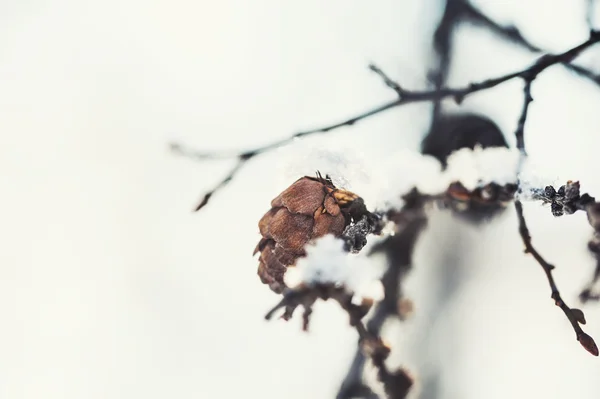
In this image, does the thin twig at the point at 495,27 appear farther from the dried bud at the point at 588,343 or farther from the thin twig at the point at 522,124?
the dried bud at the point at 588,343

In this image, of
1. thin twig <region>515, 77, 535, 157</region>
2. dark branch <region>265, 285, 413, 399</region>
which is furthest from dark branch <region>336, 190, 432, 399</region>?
thin twig <region>515, 77, 535, 157</region>

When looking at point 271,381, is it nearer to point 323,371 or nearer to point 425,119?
point 323,371

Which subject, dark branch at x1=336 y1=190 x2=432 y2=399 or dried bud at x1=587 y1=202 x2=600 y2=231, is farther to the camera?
dark branch at x1=336 y1=190 x2=432 y2=399

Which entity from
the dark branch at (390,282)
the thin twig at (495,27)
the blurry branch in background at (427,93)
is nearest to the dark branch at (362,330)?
the dark branch at (390,282)

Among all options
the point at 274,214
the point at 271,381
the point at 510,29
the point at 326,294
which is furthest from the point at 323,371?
the point at 510,29

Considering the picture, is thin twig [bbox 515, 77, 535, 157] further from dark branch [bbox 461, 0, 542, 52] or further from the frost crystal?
the frost crystal

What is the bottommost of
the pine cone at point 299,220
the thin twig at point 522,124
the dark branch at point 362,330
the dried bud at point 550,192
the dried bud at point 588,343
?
the dark branch at point 362,330

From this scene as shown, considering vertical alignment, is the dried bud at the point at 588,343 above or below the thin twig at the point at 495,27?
below

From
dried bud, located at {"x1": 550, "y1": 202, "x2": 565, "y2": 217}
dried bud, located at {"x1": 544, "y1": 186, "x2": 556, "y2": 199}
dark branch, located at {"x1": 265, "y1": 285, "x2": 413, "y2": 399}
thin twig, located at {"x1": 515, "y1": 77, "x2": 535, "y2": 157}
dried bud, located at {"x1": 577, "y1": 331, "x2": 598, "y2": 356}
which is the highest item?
thin twig, located at {"x1": 515, "y1": 77, "x2": 535, "y2": 157}
